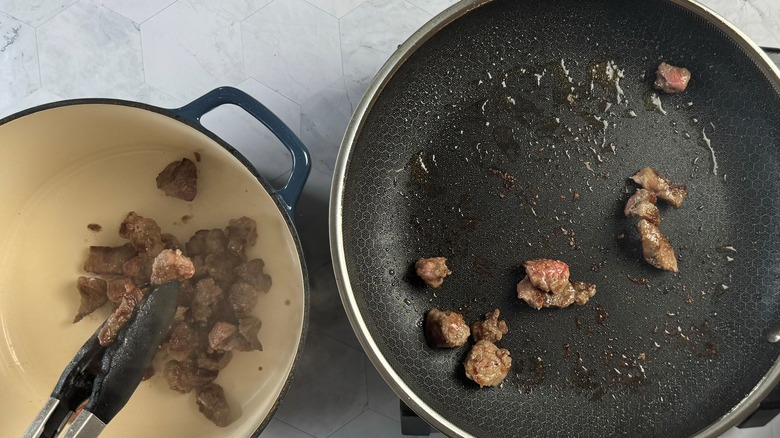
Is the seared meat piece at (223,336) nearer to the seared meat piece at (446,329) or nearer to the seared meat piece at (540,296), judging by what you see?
the seared meat piece at (446,329)

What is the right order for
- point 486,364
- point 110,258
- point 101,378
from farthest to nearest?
point 110,258, point 486,364, point 101,378

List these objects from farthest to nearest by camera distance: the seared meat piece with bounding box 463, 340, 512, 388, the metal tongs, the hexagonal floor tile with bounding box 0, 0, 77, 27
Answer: the hexagonal floor tile with bounding box 0, 0, 77, 27 → the seared meat piece with bounding box 463, 340, 512, 388 → the metal tongs

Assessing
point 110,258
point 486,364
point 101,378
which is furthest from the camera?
point 110,258

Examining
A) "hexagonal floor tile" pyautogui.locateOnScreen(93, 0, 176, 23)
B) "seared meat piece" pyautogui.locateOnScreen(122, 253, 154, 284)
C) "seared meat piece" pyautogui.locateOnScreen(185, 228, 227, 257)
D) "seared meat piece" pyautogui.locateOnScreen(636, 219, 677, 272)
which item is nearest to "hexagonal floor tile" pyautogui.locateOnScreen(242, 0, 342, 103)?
"hexagonal floor tile" pyautogui.locateOnScreen(93, 0, 176, 23)

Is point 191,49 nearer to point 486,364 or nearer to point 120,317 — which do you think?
point 120,317

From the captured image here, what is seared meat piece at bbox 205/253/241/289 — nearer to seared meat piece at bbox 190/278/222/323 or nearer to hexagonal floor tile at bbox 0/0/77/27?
seared meat piece at bbox 190/278/222/323

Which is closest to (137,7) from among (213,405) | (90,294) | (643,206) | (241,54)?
(241,54)

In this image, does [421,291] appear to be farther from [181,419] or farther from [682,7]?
[682,7]
